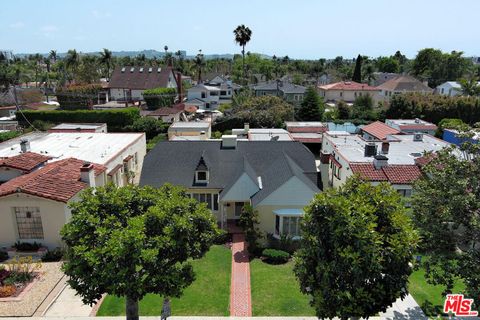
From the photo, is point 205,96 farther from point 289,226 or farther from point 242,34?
point 289,226

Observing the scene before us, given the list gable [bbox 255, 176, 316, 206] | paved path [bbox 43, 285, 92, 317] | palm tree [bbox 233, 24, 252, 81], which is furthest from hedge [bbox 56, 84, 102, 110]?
paved path [bbox 43, 285, 92, 317]

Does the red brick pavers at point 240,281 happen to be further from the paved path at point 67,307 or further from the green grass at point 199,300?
the paved path at point 67,307

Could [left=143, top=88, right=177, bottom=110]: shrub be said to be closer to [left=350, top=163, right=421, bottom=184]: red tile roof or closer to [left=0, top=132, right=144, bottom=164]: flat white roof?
[left=0, top=132, right=144, bottom=164]: flat white roof

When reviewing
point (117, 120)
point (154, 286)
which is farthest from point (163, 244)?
point (117, 120)

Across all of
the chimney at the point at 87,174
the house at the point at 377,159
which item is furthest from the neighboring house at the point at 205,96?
the chimney at the point at 87,174
